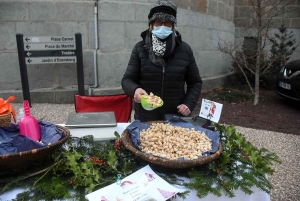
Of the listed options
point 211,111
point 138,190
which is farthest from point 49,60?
point 138,190

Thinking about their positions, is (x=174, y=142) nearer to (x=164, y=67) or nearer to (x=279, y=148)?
(x=164, y=67)

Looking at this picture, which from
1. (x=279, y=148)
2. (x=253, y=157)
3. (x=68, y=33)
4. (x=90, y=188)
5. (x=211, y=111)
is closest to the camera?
(x=90, y=188)

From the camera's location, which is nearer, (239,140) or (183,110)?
(239,140)

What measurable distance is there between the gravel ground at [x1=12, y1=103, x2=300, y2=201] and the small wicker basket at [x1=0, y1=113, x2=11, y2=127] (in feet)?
2.75

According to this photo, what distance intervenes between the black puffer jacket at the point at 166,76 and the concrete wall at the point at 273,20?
739cm

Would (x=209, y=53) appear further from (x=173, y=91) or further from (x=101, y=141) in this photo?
(x=101, y=141)

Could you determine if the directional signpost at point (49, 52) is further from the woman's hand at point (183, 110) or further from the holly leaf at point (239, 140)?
the holly leaf at point (239, 140)

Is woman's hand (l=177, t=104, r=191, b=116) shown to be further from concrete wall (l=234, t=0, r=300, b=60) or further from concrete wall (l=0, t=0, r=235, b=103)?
concrete wall (l=234, t=0, r=300, b=60)

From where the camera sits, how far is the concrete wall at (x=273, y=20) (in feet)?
29.4

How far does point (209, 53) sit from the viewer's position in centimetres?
734

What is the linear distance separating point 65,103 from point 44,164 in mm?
4294

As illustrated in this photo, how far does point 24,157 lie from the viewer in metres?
1.27

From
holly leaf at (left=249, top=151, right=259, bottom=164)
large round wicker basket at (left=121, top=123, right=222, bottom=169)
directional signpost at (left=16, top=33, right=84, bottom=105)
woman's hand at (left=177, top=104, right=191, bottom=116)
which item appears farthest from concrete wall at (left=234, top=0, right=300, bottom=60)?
large round wicker basket at (left=121, top=123, right=222, bottom=169)

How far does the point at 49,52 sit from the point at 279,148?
4.09m
